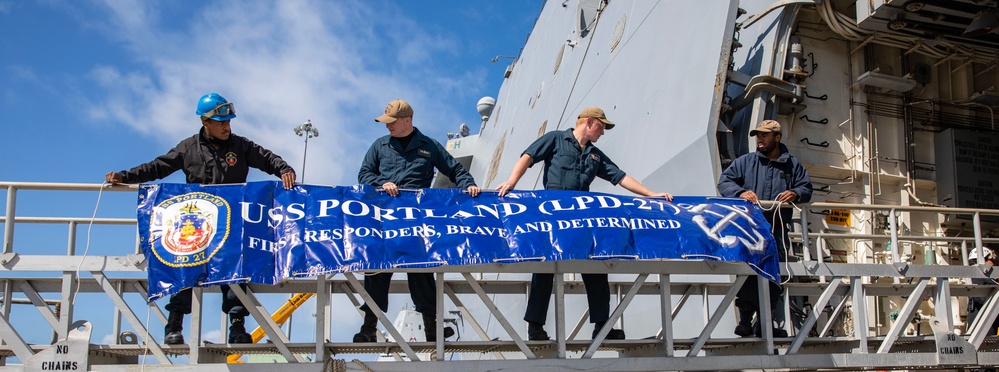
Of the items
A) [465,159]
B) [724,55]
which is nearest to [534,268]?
[724,55]

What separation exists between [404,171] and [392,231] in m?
0.66

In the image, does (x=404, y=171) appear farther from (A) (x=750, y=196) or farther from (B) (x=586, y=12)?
(B) (x=586, y=12)

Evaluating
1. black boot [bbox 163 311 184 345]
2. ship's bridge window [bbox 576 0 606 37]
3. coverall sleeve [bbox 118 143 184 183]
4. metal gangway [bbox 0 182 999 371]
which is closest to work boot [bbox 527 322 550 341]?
metal gangway [bbox 0 182 999 371]

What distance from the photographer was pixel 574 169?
7410 millimetres

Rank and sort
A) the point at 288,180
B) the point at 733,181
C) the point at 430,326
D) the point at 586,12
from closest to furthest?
the point at 288,180
the point at 430,326
the point at 733,181
the point at 586,12

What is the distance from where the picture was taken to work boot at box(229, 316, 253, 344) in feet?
21.9

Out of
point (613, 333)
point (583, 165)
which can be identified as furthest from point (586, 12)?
point (613, 333)

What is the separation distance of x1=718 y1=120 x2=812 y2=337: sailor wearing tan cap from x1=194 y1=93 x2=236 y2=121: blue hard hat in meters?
3.87

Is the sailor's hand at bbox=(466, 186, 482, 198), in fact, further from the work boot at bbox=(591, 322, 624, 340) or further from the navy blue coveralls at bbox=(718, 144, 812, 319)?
the navy blue coveralls at bbox=(718, 144, 812, 319)

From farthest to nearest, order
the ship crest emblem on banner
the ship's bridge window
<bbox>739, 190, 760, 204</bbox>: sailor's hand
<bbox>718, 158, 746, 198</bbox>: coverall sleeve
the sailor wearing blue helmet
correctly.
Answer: the ship's bridge window < <bbox>718, 158, 746, 198</bbox>: coverall sleeve < <bbox>739, 190, 760, 204</bbox>: sailor's hand < the sailor wearing blue helmet < the ship crest emblem on banner

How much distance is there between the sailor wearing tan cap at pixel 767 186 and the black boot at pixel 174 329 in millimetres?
4163

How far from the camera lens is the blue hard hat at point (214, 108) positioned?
668cm

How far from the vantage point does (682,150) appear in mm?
8930

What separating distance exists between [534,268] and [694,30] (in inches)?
160
